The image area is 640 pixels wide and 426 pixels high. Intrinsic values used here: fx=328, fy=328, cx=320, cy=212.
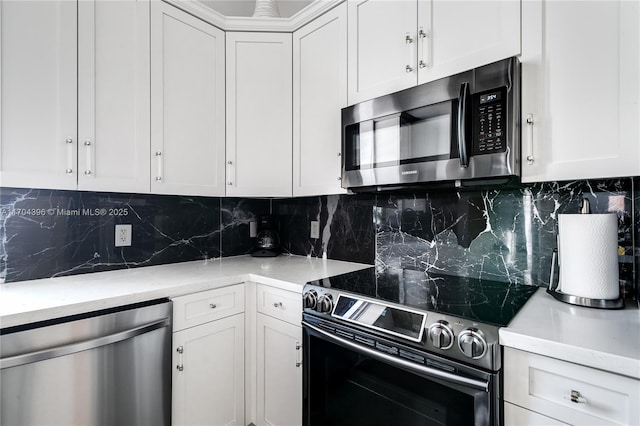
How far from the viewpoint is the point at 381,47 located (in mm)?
1565

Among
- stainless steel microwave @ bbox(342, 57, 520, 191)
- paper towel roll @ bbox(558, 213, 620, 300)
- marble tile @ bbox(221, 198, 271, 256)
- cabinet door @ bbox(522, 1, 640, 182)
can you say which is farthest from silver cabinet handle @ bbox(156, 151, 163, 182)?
paper towel roll @ bbox(558, 213, 620, 300)

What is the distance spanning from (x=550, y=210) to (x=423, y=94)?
722 millimetres

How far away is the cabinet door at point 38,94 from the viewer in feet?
4.25

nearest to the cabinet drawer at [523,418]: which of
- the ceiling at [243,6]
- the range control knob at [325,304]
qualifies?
the range control knob at [325,304]

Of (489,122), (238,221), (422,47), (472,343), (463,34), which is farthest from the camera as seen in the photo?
(238,221)

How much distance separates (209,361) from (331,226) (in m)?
1.07

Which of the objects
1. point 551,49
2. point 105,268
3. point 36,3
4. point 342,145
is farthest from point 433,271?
point 36,3

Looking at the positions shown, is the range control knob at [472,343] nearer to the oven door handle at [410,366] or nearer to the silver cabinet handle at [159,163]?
the oven door handle at [410,366]

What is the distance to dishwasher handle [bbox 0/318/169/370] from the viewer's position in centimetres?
107

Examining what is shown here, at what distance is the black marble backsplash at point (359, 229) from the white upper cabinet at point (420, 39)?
0.59m

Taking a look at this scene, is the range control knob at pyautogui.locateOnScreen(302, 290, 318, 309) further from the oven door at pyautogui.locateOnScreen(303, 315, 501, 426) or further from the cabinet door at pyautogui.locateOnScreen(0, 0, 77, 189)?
the cabinet door at pyautogui.locateOnScreen(0, 0, 77, 189)

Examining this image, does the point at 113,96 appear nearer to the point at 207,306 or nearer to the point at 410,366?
the point at 207,306

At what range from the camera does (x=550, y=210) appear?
4.51 feet

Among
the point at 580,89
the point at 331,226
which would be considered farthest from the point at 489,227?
the point at 331,226
